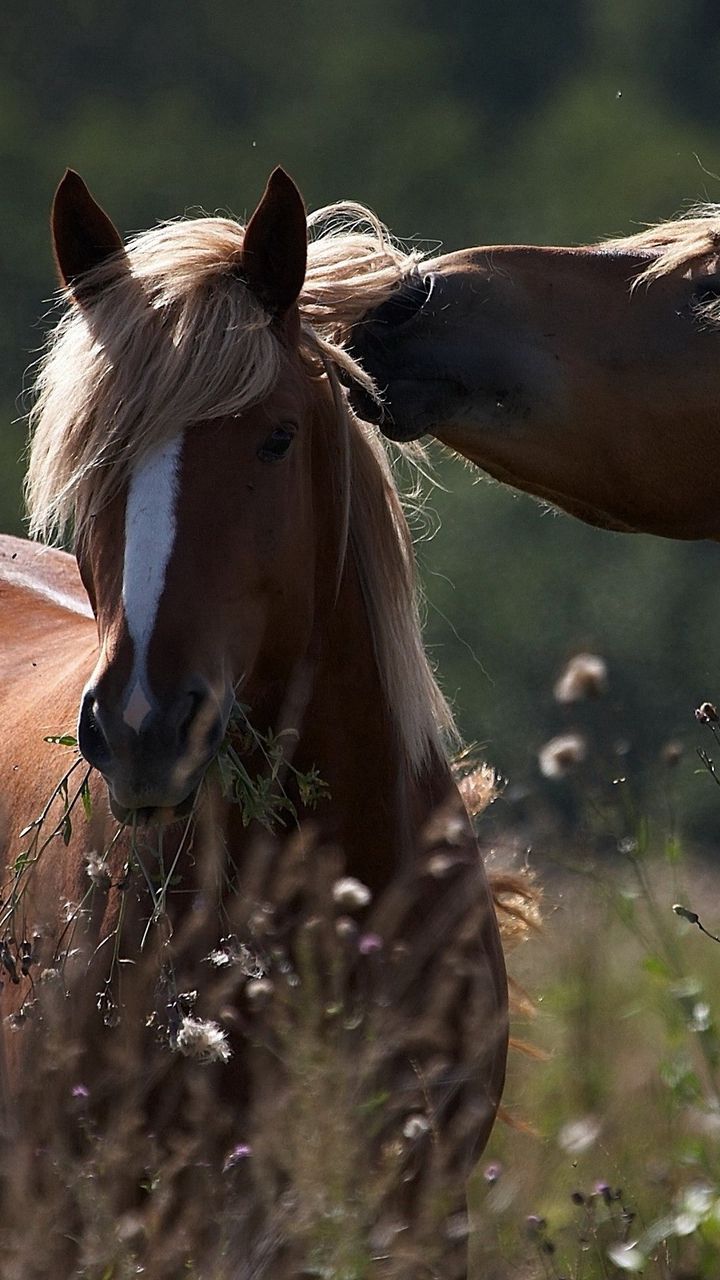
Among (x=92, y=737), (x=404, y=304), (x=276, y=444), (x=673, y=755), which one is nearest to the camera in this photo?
(x=673, y=755)

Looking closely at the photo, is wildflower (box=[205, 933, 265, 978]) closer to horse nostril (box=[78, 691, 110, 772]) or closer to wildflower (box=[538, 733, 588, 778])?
horse nostril (box=[78, 691, 110, 772])

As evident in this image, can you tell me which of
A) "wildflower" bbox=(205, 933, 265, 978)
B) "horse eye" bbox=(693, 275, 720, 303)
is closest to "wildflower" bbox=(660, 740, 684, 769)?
"wildflower" bbox=(205, 933, 265, 978)

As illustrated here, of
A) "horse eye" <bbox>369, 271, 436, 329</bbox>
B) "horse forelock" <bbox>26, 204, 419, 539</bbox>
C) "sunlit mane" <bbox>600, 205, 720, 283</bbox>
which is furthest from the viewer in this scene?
"sunlit mane" <bbox>600, 205, 720, 283</bbox>

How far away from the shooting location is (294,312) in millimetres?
2797

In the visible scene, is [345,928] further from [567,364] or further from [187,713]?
[567,364]

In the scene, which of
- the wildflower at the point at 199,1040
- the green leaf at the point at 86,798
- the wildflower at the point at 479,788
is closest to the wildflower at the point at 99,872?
the green leaf at the point at 86,798

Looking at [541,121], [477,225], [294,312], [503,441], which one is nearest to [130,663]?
[294,312]

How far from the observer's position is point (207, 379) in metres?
2.60

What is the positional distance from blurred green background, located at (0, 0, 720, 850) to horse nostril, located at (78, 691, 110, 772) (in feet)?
34.5

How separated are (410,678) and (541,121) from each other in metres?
14.5

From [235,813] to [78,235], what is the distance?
3.41ft

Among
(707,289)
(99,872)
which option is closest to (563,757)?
(99,872)

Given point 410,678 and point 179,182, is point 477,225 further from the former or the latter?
point 410,678

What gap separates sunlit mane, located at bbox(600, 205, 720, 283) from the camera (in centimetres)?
313
